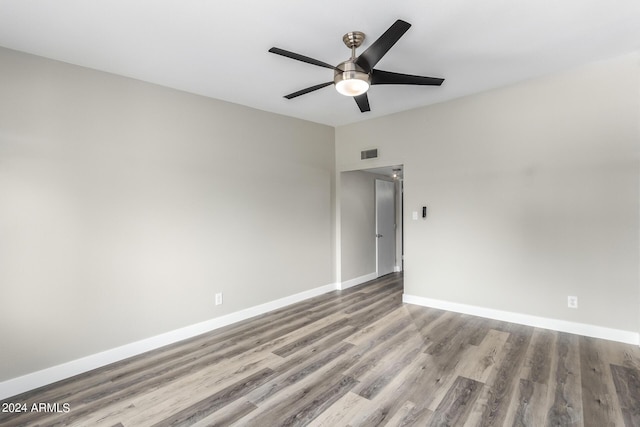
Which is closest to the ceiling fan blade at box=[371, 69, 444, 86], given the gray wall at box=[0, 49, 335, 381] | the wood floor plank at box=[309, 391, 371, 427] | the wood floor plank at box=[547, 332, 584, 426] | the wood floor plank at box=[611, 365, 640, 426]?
the gray wall at box=[0, 49, 335, 381]

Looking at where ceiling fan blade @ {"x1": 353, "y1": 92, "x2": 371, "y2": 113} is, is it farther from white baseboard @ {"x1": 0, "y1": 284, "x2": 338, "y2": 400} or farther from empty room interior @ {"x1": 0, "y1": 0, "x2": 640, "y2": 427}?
white baseboard @ {"x1": 0, "y1": 284, "x2": 338, "y2": 400}

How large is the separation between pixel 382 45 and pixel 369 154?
2798 millimetres

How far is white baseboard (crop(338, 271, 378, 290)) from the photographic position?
5223 mm

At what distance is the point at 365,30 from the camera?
2.32 metres

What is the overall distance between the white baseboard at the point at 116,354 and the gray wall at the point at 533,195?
240 cm

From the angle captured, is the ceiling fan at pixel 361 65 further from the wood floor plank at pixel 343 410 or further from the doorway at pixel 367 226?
the doorway at pixel 367 226

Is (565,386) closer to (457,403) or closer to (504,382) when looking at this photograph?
(504,382)

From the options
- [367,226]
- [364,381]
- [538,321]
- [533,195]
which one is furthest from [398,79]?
[367,226]

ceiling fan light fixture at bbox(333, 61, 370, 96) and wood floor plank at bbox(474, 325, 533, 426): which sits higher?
ceiling fan light fixture at bbox(333, 61, 370, 96)

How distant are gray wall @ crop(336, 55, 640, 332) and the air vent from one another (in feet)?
0.97

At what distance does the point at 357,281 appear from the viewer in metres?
5.51

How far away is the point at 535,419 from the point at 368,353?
1313 mm

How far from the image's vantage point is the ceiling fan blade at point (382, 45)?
5.91ft

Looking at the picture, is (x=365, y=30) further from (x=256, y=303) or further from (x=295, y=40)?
(x=256, y=303)
